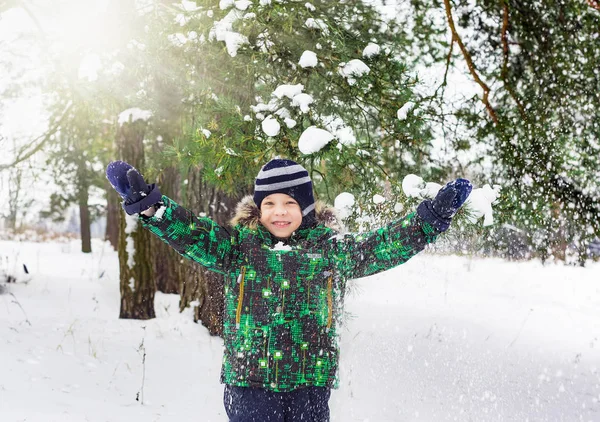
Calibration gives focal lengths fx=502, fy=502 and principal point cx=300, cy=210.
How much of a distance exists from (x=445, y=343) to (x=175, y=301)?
4461 millimetres

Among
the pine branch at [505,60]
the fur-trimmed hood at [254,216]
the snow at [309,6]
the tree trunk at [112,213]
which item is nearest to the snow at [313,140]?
the fur-trimmed hood at [254,216]

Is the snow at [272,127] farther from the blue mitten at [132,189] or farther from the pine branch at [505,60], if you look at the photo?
the pine branch at [505,60]

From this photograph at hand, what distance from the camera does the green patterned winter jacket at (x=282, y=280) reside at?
A: 7.07ft

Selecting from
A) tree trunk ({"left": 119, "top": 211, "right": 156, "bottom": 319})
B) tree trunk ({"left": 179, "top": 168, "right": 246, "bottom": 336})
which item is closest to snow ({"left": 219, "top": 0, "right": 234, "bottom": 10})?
tree trunk ({"left": 179, "top": 168, "right": 246, "bottom": 336})

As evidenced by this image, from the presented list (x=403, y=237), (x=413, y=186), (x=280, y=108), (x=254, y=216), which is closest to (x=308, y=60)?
(x=280, y=108)

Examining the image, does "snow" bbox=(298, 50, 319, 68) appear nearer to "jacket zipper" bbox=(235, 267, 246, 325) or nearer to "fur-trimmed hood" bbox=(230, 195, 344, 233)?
"fur-trimmed hood" bbox=(230, 195, 344, 233)

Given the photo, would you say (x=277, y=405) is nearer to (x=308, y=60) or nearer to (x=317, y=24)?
(x=308, y=60)

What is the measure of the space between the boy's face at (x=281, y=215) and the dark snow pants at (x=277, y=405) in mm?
695

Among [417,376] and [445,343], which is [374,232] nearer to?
[417,376]

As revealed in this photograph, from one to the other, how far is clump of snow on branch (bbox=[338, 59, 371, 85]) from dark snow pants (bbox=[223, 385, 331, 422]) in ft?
8.31

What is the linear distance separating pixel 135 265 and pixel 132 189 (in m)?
5.03

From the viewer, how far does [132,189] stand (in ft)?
6.70

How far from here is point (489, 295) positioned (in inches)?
424

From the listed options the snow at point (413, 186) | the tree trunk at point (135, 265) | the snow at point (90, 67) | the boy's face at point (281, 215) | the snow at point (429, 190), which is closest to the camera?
the boy's face at point (281, 215)
